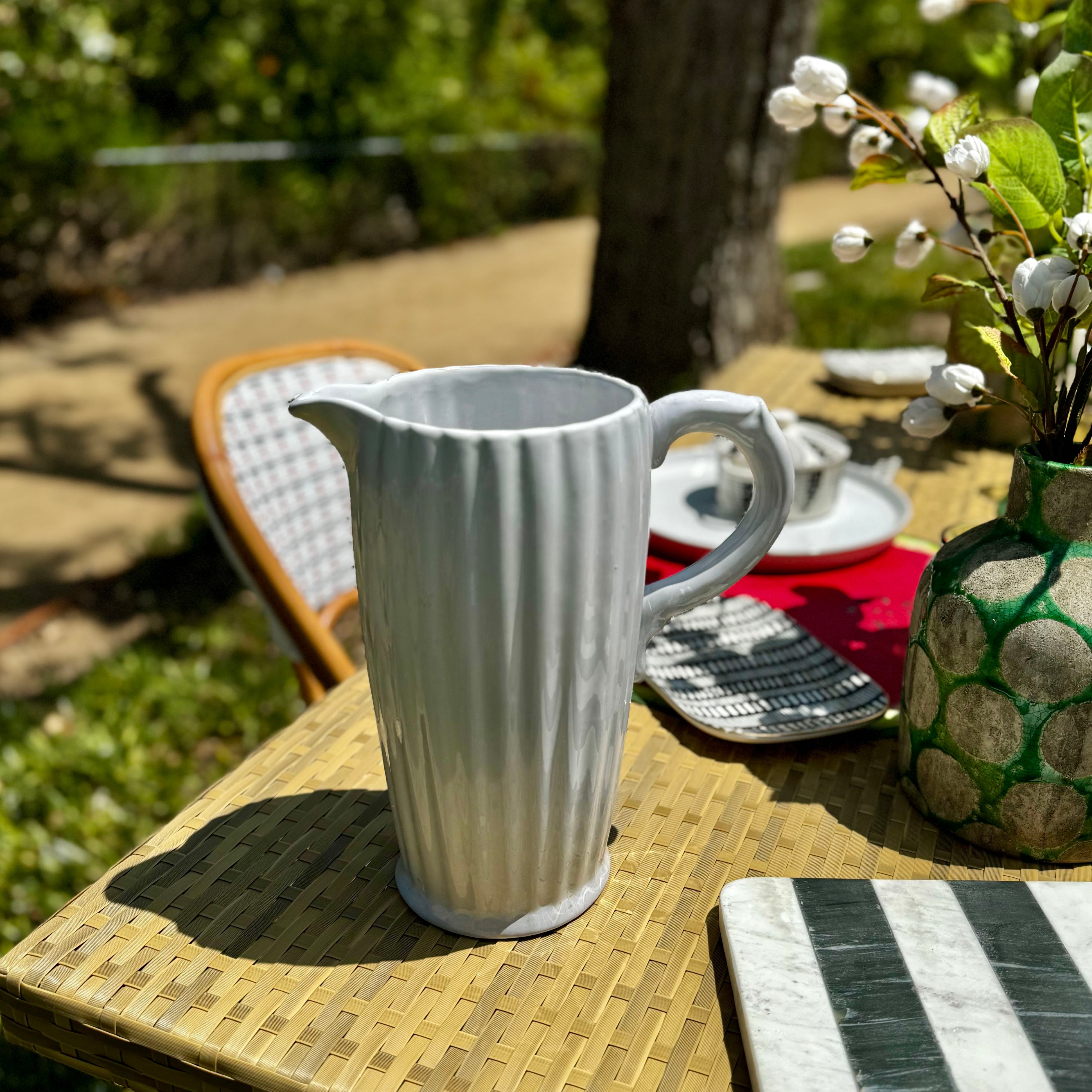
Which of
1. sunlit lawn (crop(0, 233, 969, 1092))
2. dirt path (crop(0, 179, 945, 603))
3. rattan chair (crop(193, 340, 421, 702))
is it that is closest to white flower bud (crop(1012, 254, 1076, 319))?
sunlit lawn (crop(0, 233, 969, 1092))

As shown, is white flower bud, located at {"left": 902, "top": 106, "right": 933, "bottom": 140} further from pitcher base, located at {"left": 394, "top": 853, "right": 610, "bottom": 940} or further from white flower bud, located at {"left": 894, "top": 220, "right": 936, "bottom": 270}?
pitcher base, located at {"left": 394, "top": 853, "right": 610, "bottom": 940}

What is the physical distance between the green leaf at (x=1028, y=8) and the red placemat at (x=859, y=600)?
60 centimetres

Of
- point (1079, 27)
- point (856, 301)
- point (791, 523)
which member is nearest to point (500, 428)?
point (1079, 27)

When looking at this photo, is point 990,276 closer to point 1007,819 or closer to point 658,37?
point 1007,819

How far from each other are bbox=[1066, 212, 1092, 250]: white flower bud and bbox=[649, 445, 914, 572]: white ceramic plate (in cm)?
55

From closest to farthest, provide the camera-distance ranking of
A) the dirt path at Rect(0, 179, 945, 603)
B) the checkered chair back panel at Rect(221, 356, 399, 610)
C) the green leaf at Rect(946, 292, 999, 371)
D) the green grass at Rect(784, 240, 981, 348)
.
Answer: the green leaf at Rect(946, 292, 999, 371) → the checkered chair back panel at Rect(221, 356, 399, 610) → the dirt path at Rect(0, 179, 945, 603) → the green grass at Rect(784, 240, 981, 348)

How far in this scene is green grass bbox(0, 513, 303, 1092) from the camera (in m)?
2.12

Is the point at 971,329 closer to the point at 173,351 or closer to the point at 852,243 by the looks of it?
the point at 852,243

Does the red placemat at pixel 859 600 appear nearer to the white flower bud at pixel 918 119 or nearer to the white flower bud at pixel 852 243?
the white flower bud at pixel 852 243

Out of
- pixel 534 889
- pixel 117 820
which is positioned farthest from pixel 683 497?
pixel 117 820

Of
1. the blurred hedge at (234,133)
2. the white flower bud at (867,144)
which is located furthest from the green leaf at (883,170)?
the blurred hedge at (234,133)

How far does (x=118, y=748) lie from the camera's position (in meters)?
2.47

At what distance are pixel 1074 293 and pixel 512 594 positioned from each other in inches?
17.5

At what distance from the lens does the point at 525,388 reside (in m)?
0.78
